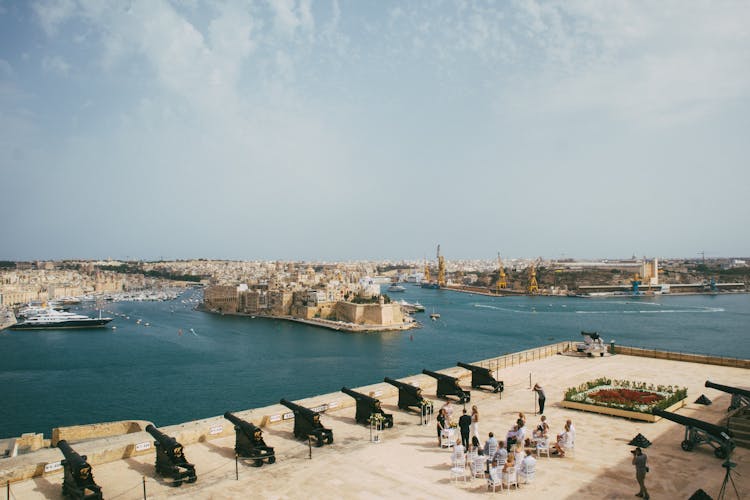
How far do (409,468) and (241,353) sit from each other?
3036 cm

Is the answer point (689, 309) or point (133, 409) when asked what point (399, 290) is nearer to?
point (689, 309)

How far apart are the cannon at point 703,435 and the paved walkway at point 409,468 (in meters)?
0.12

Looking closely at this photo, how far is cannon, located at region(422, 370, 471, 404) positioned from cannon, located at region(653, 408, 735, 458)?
3.25m

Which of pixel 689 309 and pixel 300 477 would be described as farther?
pixel 689 309

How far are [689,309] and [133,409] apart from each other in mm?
58720

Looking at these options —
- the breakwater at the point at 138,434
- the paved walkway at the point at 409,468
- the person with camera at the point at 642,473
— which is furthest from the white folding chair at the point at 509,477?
the breakwater at the point at 138,434

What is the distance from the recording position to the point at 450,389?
9.30m

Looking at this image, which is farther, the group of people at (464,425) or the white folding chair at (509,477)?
the group of people at (464,425)

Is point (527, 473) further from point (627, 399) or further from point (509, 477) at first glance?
point (627, 399)

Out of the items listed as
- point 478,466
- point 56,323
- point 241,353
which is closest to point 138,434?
point 478,466

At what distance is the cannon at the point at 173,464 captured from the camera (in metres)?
5.79

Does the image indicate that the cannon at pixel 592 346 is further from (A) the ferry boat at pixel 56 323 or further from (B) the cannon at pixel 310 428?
(A) the ferry boat at pixel 56 323

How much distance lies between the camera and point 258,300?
201ft

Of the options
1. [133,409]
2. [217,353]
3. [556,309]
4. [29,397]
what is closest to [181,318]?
[217,353]
